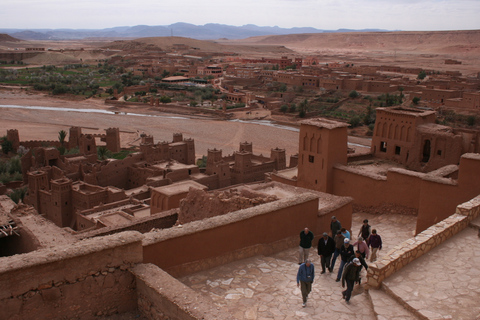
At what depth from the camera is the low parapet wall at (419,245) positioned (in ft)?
19.0

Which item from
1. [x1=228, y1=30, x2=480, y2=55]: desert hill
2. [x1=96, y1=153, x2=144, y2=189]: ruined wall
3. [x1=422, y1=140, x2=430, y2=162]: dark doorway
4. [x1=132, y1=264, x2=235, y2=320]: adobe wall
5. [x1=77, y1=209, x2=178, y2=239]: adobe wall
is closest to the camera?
[x1=132, y1=264, x2=235, y2=320]: adobe wall

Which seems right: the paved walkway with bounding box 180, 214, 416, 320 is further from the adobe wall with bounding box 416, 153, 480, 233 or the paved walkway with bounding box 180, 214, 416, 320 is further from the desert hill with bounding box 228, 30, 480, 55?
the desert hill with bounding box 228, 30, 480, 55

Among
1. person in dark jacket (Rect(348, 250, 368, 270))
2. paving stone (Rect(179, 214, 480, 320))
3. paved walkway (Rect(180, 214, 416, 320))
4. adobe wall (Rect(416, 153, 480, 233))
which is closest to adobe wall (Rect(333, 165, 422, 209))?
adobe wall (Rect(416, 153, 480, 233))

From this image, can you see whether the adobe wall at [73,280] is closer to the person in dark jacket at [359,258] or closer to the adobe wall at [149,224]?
the person in dark jacket at [359,258]

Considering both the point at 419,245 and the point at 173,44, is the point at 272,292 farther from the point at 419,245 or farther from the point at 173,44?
the point at 173,44

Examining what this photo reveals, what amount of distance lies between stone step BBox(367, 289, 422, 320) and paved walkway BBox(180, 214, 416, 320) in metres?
0.05

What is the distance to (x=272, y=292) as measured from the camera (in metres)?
6.00

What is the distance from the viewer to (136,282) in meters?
5.50

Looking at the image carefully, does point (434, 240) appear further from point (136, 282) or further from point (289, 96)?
point (289, 96)

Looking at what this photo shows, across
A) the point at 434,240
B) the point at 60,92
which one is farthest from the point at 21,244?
the point at 60,92

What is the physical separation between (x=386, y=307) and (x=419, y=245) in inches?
56.4

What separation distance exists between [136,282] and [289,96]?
55134mm

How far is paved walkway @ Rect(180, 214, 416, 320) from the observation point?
18.0 feet

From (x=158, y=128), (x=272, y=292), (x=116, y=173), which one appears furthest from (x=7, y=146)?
(x=272, y=292)
